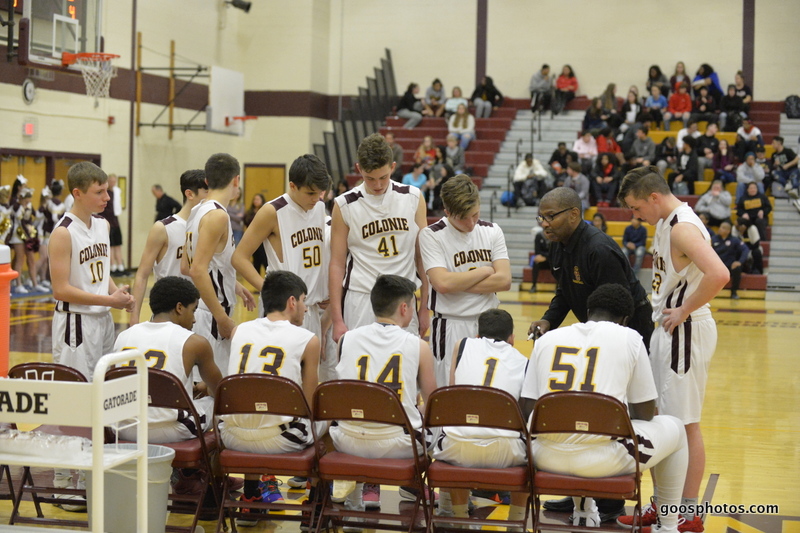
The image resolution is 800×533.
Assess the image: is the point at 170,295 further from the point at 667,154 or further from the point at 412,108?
the point at 412,108

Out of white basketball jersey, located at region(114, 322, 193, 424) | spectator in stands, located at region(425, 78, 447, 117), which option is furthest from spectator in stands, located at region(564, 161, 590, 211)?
white basketball jersey, located at region(114, 322, 193, 424)

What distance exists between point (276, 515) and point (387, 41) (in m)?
21.0

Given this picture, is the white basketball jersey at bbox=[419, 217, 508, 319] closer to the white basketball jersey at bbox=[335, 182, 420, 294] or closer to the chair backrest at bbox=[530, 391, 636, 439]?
the white basketball jersey at bbox=[335, 182, 420, 294]

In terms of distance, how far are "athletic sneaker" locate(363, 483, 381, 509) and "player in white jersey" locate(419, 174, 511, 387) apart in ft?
2.51

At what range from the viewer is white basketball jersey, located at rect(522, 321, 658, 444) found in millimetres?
4242

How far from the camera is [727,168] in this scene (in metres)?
19.3

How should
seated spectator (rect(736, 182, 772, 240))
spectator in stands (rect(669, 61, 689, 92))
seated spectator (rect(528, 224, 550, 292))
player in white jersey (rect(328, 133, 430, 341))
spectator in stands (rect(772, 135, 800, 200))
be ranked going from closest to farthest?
player in white jersey (rect(328, 133, 430, 341))
seated spectator (rect(528, 224, 550, 292))
seated spectator (rect(736, 182, 772, 240))
spectator in stands (rect(772, 135, 800, 200))
spectator in stands (rect(669, 61, 689, 92))

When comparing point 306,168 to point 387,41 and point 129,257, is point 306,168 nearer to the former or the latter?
point 129,257

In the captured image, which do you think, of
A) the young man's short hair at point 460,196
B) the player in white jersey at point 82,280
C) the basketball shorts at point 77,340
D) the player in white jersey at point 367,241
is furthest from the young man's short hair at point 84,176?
the young man's short hair at point 460,196

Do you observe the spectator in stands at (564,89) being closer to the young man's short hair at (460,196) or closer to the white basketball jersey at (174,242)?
the white basketball jersey at (174,242)

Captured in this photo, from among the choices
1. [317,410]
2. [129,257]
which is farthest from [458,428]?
[129,257]

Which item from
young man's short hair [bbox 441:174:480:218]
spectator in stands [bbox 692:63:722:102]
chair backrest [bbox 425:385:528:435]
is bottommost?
chair backrest [bbox 425:385:528:435]

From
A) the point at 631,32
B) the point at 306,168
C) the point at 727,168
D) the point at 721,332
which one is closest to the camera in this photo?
the point at 306,168

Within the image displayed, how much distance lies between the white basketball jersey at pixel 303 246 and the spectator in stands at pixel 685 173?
1464 centimetres
